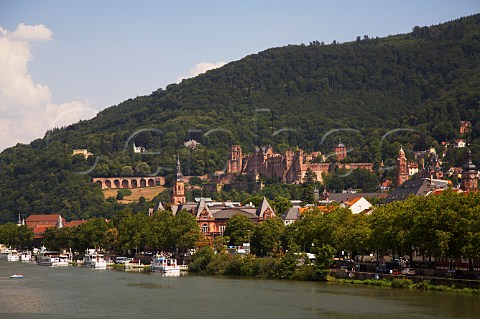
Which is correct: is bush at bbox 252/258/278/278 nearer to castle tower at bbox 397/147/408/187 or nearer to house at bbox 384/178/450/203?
house at bbox 384/178/450/203

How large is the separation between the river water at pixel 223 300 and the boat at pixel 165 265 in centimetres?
825

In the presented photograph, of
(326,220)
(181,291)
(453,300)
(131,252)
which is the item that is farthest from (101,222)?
(453,300)

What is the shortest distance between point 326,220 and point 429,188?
38.3 meters

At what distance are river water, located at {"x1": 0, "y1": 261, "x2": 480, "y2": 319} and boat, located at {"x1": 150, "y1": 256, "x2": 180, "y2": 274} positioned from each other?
8.25 metres

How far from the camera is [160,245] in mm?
108250

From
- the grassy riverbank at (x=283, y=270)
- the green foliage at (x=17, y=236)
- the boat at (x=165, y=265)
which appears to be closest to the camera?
the grassy riverbank at (x=283, y=270)

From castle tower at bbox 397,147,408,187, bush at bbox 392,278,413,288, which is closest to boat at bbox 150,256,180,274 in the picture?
bush at bbox 392,278,413,288

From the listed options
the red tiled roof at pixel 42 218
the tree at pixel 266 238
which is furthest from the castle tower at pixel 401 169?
the tree at pixel 266 238

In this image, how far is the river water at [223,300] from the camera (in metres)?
57.8

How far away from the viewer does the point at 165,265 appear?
309ft

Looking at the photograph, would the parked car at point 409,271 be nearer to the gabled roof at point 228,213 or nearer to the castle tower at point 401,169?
the gabled roof at point 228,213

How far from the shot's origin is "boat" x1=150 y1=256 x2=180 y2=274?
91.8m

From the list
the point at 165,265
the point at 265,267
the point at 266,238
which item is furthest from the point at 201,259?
the point at 265,267

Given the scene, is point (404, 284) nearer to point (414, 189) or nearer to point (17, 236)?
point (414, 189)
